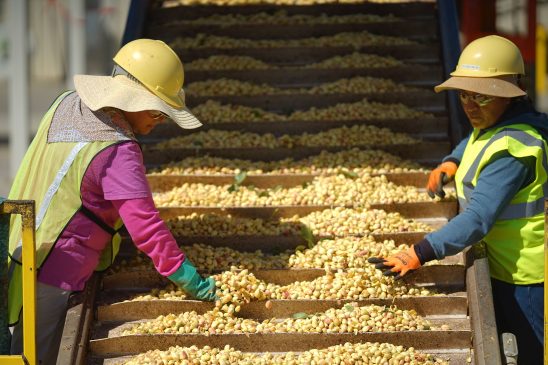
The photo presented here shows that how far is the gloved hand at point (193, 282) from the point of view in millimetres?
4414

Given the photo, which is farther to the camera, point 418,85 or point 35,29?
point 35,29

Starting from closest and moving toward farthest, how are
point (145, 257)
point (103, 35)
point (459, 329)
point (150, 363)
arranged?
point (150, 363) < point (459, 329) < point (145, 257) < point (103, 35)

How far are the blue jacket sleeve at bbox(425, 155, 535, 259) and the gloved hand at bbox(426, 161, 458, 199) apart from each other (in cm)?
64

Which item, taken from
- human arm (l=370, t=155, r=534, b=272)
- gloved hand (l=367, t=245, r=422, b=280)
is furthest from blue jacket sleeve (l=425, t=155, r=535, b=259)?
gloved hand (l=367, t=245, r=422, b=280)

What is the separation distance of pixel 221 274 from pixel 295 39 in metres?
2.75

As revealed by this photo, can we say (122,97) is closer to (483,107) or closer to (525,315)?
(483,107)

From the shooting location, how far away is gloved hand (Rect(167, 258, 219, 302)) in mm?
4414

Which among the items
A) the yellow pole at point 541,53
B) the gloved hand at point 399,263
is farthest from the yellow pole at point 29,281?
the yellow pole at point 541,53

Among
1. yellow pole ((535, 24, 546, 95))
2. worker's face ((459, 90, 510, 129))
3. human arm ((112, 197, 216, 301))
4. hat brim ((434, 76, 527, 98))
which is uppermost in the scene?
hat brim ((434, 76, 527, 98))

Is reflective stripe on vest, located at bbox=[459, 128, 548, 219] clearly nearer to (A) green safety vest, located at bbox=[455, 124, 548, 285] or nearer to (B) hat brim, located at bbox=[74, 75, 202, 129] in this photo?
(A) green safety vest, located at bbox=[455, 124, 548, 285]

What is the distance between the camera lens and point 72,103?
14.7 ft

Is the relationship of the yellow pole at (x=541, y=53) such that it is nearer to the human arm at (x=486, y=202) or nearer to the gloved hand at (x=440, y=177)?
the gloved hand at (x=440, y=177)

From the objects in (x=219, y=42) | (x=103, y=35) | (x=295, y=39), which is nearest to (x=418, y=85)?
(x=295, y=39)

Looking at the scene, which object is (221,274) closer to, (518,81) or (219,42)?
(518,81)
